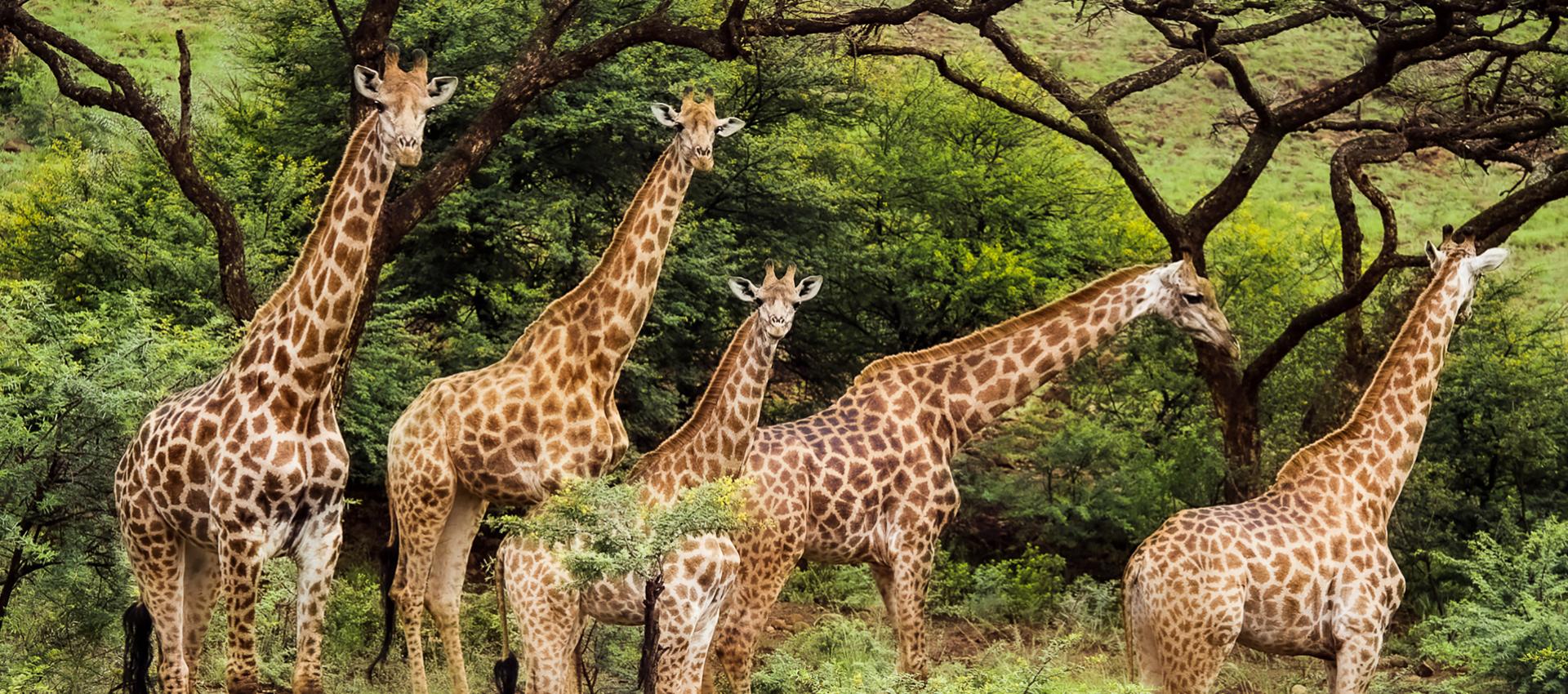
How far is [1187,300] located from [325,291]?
18.1ft

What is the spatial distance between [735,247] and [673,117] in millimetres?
9028

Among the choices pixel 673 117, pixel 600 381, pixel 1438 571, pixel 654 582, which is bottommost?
pixel 1438 571

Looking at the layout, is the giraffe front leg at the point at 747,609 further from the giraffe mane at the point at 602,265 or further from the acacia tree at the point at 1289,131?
the acacia tree at the point at 1289,131

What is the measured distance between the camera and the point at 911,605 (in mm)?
10992

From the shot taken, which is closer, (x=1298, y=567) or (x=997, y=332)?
(x=1298, y=567)

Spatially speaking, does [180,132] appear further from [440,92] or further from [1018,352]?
[1018,352]

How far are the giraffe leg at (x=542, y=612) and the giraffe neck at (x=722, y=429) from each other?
0.84 m

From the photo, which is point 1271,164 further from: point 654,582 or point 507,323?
point 654,582

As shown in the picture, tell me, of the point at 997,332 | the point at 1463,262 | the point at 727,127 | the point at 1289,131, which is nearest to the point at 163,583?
the point at 727,127

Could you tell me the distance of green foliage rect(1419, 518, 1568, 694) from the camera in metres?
12.3

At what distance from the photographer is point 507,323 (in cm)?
1812

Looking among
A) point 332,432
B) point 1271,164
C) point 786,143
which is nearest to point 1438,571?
point 786,143

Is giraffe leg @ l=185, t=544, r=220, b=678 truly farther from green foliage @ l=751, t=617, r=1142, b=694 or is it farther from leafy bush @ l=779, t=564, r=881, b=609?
leafy bush @ l=779, t=564, r=881, b=609

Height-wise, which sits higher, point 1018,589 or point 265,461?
point 265,461
